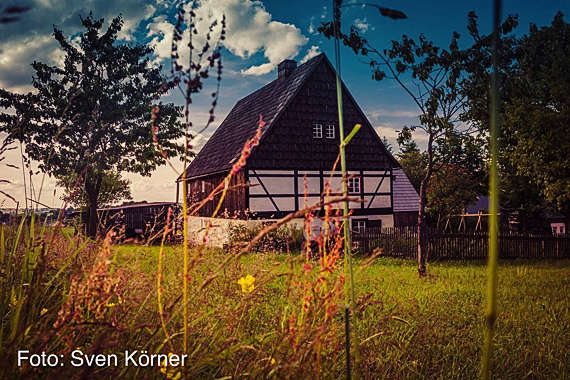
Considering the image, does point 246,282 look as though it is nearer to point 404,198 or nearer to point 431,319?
point 431,319

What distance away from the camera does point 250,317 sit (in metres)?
3.81

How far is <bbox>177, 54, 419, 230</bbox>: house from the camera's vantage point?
18.7m

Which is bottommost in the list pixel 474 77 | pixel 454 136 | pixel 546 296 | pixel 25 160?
pixel 546 296

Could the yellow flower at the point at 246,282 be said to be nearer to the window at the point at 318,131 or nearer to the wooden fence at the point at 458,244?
the wooden fence at the point at 458,244

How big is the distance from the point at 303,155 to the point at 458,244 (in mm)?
7817

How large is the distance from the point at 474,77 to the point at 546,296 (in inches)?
196

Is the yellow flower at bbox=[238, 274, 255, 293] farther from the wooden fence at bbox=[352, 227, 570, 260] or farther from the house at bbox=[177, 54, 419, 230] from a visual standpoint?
the house at bbox=[177, 54, 419, 230]

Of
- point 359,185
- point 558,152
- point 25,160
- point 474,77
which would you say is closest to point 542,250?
point 558,152

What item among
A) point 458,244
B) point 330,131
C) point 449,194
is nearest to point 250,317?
point 458,244

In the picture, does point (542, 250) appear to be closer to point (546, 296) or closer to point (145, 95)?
point (546, 296)

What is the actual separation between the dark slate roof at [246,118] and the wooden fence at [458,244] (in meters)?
6.31

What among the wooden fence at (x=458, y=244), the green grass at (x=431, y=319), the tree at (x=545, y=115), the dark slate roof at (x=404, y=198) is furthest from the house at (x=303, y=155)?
the green grass at (x=431, y=319)

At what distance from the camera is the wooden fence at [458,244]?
14.5 metres

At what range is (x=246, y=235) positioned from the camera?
1427cm
